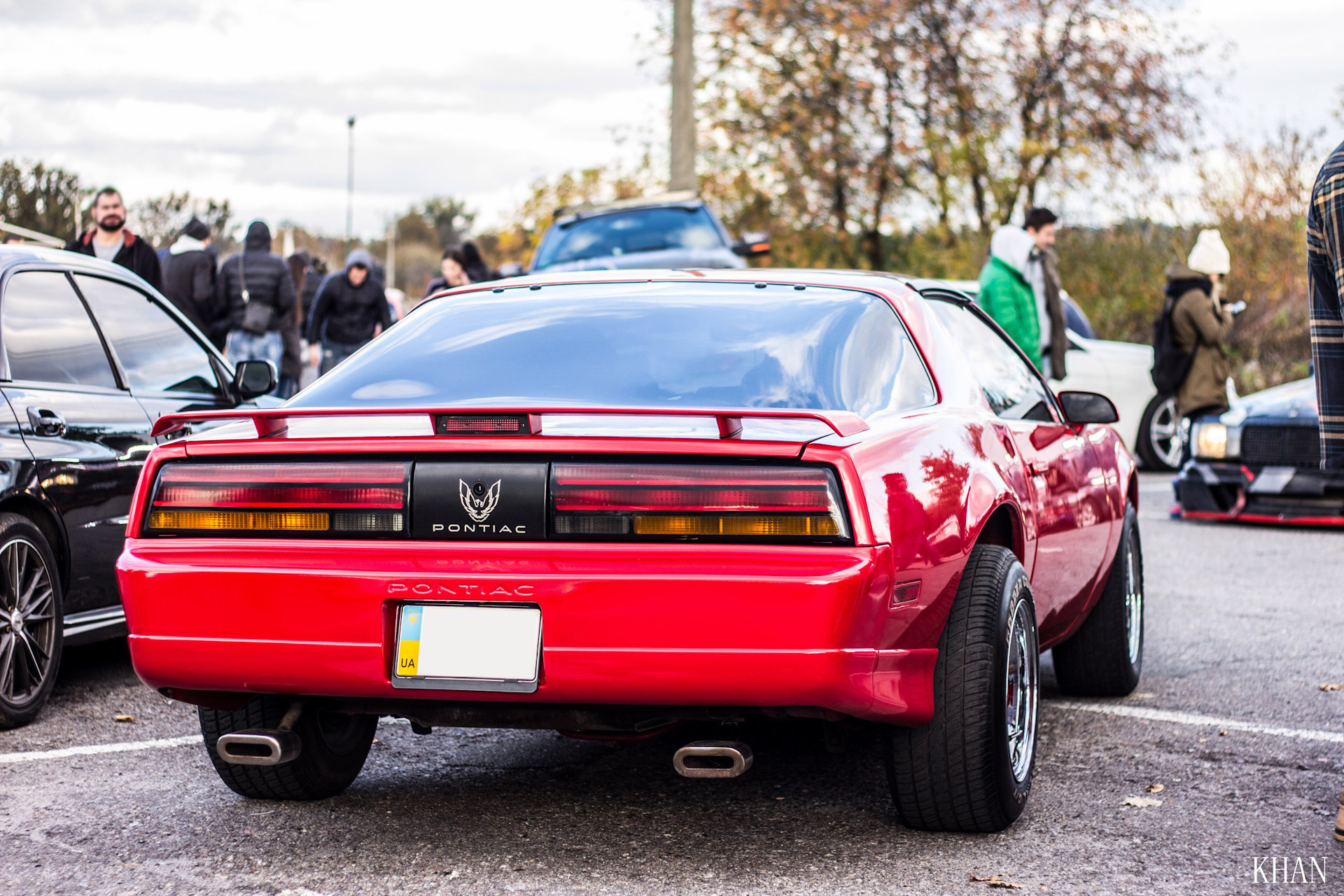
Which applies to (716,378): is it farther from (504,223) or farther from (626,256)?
(504,223)

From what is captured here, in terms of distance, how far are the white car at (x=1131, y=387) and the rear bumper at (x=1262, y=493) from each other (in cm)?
257

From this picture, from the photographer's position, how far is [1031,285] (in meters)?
10.5

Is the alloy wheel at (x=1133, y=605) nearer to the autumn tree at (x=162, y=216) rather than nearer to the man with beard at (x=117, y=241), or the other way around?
the man with beard at (x=117, y=241)

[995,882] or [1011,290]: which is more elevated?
[1011,290]

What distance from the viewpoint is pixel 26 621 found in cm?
511

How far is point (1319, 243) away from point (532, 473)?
1.96 meters

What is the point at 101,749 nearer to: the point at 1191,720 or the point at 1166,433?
the point at 1191,720

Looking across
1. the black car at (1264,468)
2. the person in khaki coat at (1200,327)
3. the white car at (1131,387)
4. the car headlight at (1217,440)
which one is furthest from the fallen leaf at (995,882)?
the white car at (1131,387)

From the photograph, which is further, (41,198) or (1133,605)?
(41,198)

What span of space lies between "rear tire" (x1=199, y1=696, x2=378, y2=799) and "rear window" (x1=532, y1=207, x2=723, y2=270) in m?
10.8

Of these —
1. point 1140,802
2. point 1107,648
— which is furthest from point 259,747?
point 1107,648

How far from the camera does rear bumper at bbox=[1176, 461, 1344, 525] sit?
10500 mm

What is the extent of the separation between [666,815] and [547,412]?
1.17 m

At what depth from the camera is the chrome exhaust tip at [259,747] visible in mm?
3578
